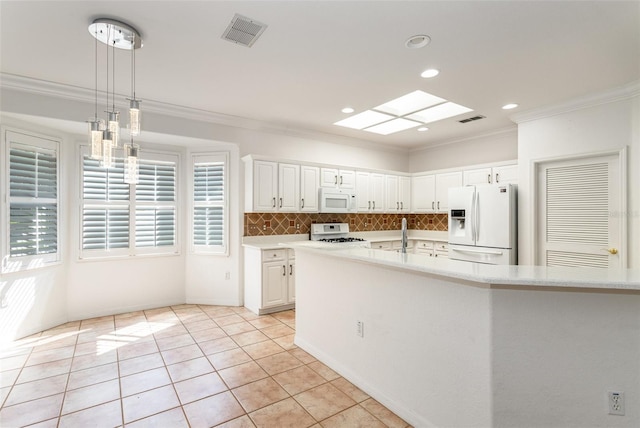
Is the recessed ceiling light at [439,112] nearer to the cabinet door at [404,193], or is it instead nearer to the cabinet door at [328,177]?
the cabinet door at [328,177]

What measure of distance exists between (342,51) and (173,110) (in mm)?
2448

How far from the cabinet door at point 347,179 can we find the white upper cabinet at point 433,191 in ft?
4.54

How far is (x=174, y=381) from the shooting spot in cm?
259

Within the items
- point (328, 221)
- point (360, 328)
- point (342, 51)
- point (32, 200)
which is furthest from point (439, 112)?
point (32, 200)

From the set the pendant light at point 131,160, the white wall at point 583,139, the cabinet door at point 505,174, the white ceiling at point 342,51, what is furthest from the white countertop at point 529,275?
the cabinet door at point 505,174

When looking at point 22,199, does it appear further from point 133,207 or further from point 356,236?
point 356,236

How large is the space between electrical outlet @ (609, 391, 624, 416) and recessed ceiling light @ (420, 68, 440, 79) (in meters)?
2.63

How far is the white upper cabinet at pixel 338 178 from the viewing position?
5.02 m

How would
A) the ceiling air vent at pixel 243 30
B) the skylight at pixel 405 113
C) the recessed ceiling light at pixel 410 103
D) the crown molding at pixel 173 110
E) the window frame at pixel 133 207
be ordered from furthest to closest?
1. the window frame at pixel 133 207
2. the skylight at pixel 405 113
3. the recessed ceiling light at pixel 410 103
4. the crown molding at pixel 173 110
5. the ceiling air vent at pixel 243 30

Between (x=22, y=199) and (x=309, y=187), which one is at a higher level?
(x=309, y=187)

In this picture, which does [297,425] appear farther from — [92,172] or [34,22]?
[92,172]

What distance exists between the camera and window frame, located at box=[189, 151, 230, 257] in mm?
4617

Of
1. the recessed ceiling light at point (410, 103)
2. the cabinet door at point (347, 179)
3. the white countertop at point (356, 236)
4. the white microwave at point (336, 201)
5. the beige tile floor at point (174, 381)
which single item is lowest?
the beige tile floor at point (174, 381)

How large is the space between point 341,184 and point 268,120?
5.05ft
